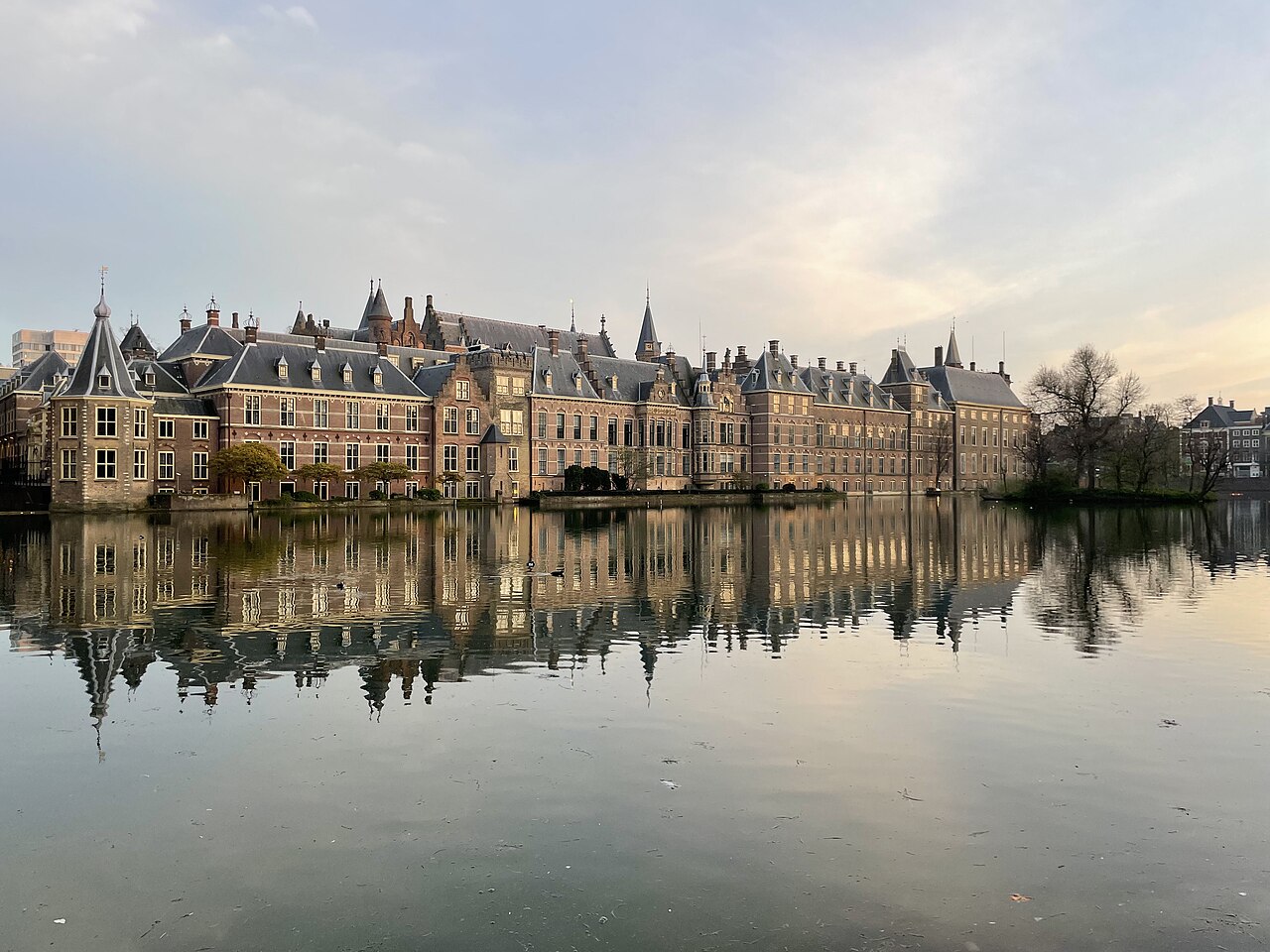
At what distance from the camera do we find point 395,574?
2489cm

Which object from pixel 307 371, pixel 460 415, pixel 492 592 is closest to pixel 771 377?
pixel 460 415

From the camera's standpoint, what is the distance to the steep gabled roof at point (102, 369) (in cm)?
5806

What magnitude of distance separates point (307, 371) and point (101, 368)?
13.3m

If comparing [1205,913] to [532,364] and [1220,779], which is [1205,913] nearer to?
[1220,779]

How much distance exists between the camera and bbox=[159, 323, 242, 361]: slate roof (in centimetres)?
6888

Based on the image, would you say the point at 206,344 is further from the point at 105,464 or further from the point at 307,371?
the point at 105,464

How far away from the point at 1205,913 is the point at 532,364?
257 feet

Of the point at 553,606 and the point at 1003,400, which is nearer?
the point at 553,606

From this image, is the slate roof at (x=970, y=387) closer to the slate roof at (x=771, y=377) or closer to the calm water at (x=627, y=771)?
the slate roof at (x=771, y=377)

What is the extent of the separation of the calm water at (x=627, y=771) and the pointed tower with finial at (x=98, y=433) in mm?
39278

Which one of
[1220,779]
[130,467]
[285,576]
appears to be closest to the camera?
[1220,779]

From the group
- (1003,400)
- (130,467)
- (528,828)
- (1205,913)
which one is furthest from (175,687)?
(1003,400)

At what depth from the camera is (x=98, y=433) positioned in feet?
188

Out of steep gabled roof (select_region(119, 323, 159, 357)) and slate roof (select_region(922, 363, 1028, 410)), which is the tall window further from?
slate roof (select_region(922, 363, 1028, 410))
